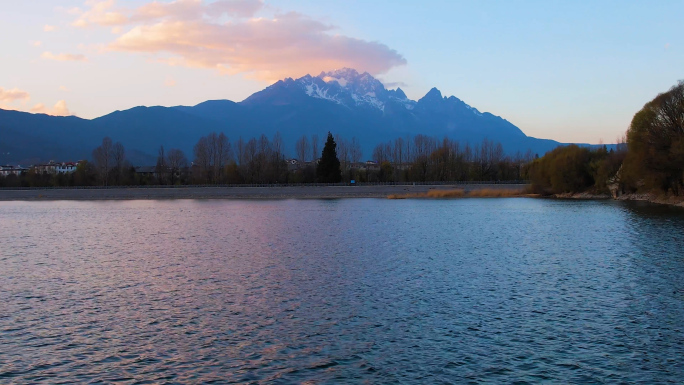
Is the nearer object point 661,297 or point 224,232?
point 661,297

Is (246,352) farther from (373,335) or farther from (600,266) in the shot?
(600,266)

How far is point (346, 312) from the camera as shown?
52.7 feet

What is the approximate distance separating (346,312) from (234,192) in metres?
93.1

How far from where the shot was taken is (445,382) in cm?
1080

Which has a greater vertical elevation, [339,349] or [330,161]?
[330,161]

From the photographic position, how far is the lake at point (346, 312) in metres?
11.6

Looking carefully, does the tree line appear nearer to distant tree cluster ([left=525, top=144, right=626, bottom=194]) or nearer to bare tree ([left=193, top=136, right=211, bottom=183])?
bare tree ([left=193, top=136, right=211, bottom=183])

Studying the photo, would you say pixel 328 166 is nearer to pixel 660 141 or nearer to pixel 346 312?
pixel 660 141

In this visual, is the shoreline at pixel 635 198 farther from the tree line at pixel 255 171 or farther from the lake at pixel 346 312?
the lake at pixel 346 312

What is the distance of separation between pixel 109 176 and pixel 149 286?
117278mm

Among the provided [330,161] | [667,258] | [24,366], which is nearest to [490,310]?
[24,366]

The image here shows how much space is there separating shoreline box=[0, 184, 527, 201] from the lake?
72830 millimetres

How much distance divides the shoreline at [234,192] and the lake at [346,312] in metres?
72.8

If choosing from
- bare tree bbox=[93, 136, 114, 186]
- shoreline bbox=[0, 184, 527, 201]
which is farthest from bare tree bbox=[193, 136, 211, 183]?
bare tree bbox=[93, 136, 114, 186]
